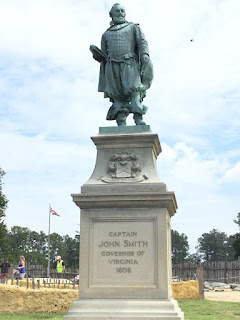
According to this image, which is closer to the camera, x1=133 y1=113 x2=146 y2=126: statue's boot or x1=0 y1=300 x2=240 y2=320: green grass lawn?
x1=133 y1=113 x2=146 y2=126: statue's boot

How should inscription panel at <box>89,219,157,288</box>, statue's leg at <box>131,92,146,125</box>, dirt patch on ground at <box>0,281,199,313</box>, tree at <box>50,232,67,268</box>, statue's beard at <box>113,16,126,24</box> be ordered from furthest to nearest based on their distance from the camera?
tree at <box>50,232,67,268</box>
dirt patch on ground at <box>0,281,199,313</box>
statue's beard at <box>113,16,126,24</box>
statue's leg at <box>131,92,146,125</box>
inscription panel at <box>89,219,157,288</box>

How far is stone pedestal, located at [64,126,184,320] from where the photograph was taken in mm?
7918

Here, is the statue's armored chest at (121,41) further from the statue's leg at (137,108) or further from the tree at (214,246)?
the tree at (214,246)

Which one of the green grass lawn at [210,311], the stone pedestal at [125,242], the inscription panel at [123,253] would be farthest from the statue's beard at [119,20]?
the green grass lawn at [210,311]

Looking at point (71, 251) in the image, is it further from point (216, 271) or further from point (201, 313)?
point (201, 313)

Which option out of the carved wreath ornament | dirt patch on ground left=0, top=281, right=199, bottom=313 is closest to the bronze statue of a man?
the carved wreath ornament

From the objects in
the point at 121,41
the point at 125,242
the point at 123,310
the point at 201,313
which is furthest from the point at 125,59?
the point at 201,313

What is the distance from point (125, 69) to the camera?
30.7ft

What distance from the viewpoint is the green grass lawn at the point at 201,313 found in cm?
1355

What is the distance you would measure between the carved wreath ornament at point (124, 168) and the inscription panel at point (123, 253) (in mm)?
740

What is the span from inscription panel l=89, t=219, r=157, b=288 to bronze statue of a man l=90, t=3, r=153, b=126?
82.0 inches

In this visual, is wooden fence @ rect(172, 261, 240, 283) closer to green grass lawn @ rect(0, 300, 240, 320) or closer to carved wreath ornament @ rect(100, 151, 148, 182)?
green grass lawn @ rect(0, 300, 240, 320)

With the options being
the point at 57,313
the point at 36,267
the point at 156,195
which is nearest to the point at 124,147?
the point at 156,195

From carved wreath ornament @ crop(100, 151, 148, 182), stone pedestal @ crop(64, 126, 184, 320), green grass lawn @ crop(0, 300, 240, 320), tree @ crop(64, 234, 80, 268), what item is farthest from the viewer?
tree @ crop(64, 234, 80, 268)
